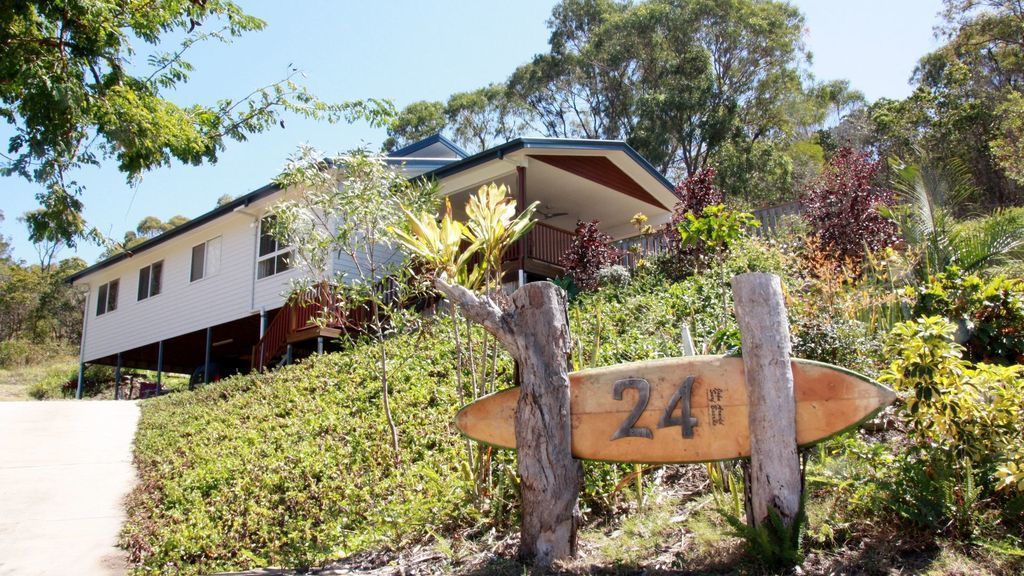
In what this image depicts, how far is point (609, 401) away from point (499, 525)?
1419 mm

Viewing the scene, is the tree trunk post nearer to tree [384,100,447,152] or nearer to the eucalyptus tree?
the eucalyptus tree

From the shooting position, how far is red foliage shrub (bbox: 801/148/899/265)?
999 centimetres

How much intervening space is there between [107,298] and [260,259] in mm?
9933

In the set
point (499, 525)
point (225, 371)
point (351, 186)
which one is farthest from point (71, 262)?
point (499, 525)

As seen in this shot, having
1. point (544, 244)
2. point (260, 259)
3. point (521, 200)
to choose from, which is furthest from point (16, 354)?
point (521, 200)

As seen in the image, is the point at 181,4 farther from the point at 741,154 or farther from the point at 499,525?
the point at 741,154

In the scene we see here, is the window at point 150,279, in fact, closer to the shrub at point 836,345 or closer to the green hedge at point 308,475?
the green hedge at point 308,475

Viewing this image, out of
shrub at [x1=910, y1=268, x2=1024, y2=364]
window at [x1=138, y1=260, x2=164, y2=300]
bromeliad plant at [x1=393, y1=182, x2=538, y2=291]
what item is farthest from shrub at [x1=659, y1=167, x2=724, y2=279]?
window at [x1=138, y1=260, x2=164, y2=300]

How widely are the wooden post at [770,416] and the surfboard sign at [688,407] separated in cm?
7

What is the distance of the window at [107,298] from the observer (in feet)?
82.0

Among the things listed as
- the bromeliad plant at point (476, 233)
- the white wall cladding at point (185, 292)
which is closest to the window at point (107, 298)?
the white wall cladding at point (185, 292)

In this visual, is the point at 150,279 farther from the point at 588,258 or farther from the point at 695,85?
the point at 695,85

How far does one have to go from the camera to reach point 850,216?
10.2 meters

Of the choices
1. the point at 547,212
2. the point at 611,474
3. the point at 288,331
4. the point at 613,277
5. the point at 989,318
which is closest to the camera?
the point at 611,474
